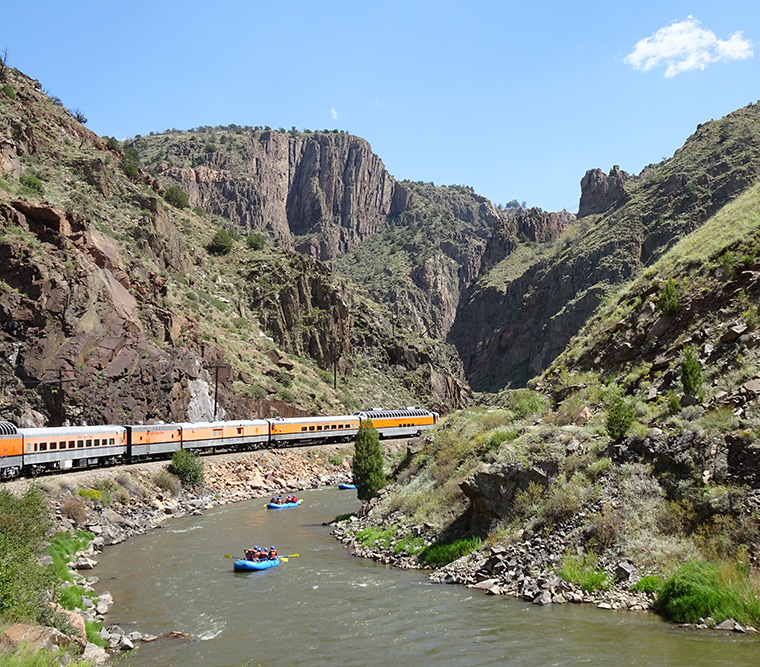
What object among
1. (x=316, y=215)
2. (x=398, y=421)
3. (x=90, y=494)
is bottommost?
(x=90, y=494)

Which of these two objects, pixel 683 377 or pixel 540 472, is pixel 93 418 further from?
pixel 683 377

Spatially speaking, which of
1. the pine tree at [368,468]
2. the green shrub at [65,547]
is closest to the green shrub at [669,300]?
the pine tree at [368,468]

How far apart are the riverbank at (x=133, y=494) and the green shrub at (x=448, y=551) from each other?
8.93 meters

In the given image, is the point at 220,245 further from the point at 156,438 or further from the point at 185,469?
the point at 185,469

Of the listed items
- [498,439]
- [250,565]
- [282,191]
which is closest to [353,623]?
[250,565]

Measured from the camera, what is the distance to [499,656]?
44.4ft

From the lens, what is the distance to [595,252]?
11806cm

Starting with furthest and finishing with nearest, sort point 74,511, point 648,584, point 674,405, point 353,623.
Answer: point 74,511
point 674,405
point 353,623
point 648,584

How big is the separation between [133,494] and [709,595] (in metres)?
29.7

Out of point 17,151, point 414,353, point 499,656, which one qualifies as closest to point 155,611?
point 499,656

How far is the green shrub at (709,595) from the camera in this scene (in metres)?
14.0

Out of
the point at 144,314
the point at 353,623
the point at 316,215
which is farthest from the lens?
the point at 316,215

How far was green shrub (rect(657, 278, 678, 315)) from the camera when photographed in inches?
939

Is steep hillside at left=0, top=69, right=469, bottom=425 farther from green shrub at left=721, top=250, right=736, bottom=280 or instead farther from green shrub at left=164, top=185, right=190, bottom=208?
green shrub at left=721, top=250, right=736, bottom=280
